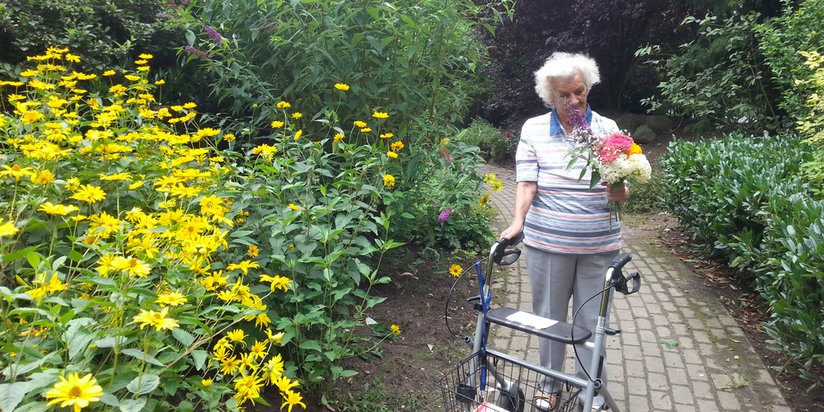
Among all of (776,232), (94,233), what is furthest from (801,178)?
(94,233)

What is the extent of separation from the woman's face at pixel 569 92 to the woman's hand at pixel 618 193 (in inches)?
17.7

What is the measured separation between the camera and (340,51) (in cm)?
391

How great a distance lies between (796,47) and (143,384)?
24.6 feet

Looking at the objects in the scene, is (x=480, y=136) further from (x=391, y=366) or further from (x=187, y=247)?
(x=187, y=247)

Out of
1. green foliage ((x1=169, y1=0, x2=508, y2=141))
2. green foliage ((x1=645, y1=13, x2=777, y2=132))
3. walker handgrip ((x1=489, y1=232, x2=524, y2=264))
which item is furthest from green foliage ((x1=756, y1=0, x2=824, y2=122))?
walker handgrip ((x1=489, y1=232, x2=524, y2=264))

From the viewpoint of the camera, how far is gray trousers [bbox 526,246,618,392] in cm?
282

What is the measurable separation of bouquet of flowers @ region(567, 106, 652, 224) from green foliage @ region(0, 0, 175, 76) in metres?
3.84

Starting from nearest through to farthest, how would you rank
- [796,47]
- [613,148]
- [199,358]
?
[199,358]
[613,148]
[796,47]

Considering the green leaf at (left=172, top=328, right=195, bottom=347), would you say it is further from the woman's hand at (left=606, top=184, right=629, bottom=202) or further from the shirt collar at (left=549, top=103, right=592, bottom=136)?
the shirt collar at (left=549, top=103, right=592, bottom=136)

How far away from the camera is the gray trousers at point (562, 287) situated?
2818 mm

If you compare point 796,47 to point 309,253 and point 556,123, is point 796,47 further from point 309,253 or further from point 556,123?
point 309,253

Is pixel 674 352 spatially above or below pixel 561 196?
below

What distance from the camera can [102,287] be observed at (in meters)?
1.69

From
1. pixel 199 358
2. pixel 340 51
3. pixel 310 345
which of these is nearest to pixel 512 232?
pixel 310 345
